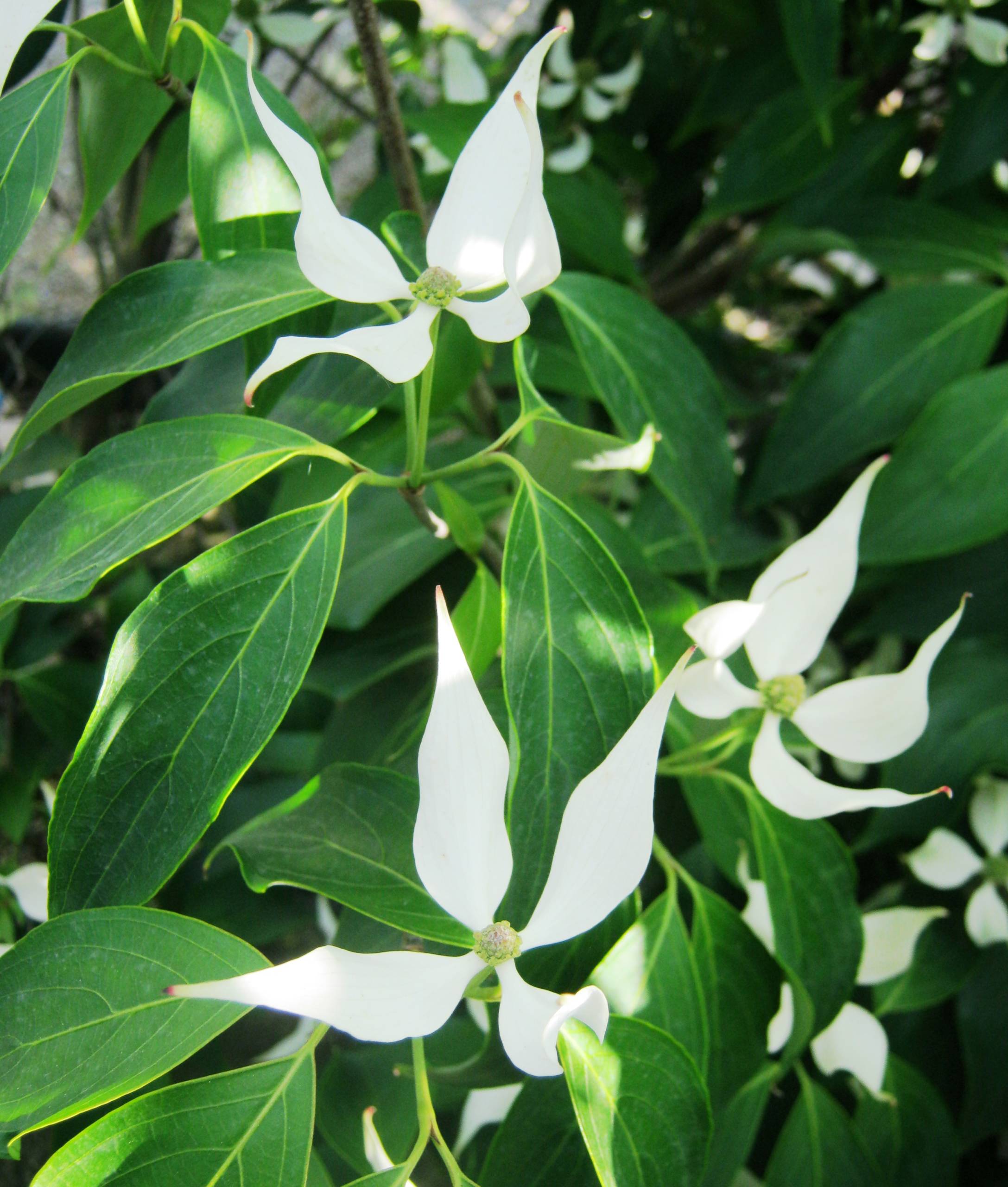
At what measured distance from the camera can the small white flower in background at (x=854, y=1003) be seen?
1.35ft

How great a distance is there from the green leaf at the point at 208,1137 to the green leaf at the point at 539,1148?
0.22 ft

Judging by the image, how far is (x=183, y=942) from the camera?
25 cm

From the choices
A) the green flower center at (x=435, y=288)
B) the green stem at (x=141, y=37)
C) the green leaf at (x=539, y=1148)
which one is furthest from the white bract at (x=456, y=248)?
the green leaf at (x=539, y=1148)

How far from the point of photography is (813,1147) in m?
0.45

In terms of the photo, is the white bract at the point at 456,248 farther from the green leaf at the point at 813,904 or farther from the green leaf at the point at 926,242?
the green leaf at the point at 926,242

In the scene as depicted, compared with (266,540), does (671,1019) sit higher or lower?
lower

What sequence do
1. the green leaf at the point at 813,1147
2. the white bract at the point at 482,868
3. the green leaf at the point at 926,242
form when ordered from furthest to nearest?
1. the green leaf at the point at 926,242
2. the green leaf at the point at 813,1147
3. the white bract at the point at 482,868

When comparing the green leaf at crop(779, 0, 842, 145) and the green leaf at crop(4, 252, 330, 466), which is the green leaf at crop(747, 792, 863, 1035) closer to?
the green leaf at crop(4, 252, 330, 466)

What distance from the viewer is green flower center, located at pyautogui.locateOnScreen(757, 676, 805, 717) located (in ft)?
1.03

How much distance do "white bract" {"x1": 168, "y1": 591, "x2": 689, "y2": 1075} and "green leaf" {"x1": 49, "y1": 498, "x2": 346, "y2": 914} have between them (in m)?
0.05

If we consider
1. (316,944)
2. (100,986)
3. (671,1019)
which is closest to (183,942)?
(100,986)

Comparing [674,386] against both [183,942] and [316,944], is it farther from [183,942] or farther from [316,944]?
[316,944]

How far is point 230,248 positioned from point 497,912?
0.21m

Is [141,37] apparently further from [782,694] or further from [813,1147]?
[813,1147]
